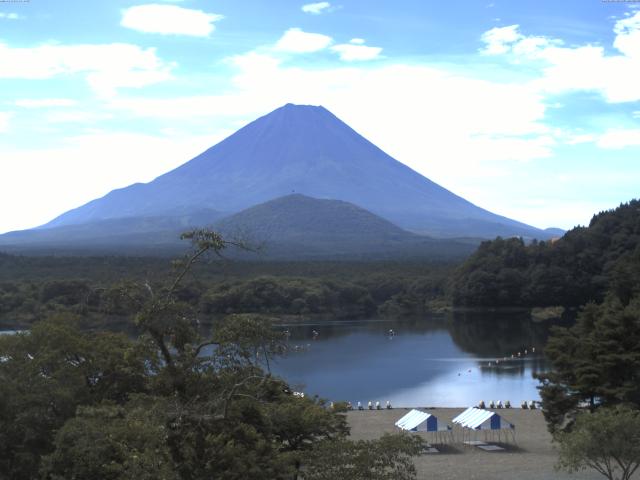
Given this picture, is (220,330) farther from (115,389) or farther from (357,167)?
(357,167)

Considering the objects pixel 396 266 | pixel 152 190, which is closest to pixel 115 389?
pixel 396 266

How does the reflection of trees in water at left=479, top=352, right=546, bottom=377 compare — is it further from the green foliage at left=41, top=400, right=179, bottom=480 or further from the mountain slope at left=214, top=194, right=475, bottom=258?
the mountain slope at left=214, top=194, right=475, bottom=258

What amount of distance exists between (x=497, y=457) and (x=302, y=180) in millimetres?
147571

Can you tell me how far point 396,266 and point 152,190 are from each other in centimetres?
11379

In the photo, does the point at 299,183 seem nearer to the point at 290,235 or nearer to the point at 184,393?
the point at 290,235

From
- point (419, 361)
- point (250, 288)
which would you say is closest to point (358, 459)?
point (419, 361)

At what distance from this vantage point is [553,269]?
51844 mm

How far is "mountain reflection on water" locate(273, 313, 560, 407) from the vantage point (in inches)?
1051

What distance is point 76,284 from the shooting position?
45688 millimetres

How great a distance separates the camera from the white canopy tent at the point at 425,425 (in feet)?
57.3

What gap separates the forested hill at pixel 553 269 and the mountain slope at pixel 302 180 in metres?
92.4

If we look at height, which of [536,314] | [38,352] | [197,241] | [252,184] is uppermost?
[252,184]

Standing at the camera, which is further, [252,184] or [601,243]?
[252,184]

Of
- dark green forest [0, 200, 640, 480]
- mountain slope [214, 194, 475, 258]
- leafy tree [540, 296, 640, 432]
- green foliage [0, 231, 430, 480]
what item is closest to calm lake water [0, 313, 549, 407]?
leafy tree [540, 296, 640, 432]
